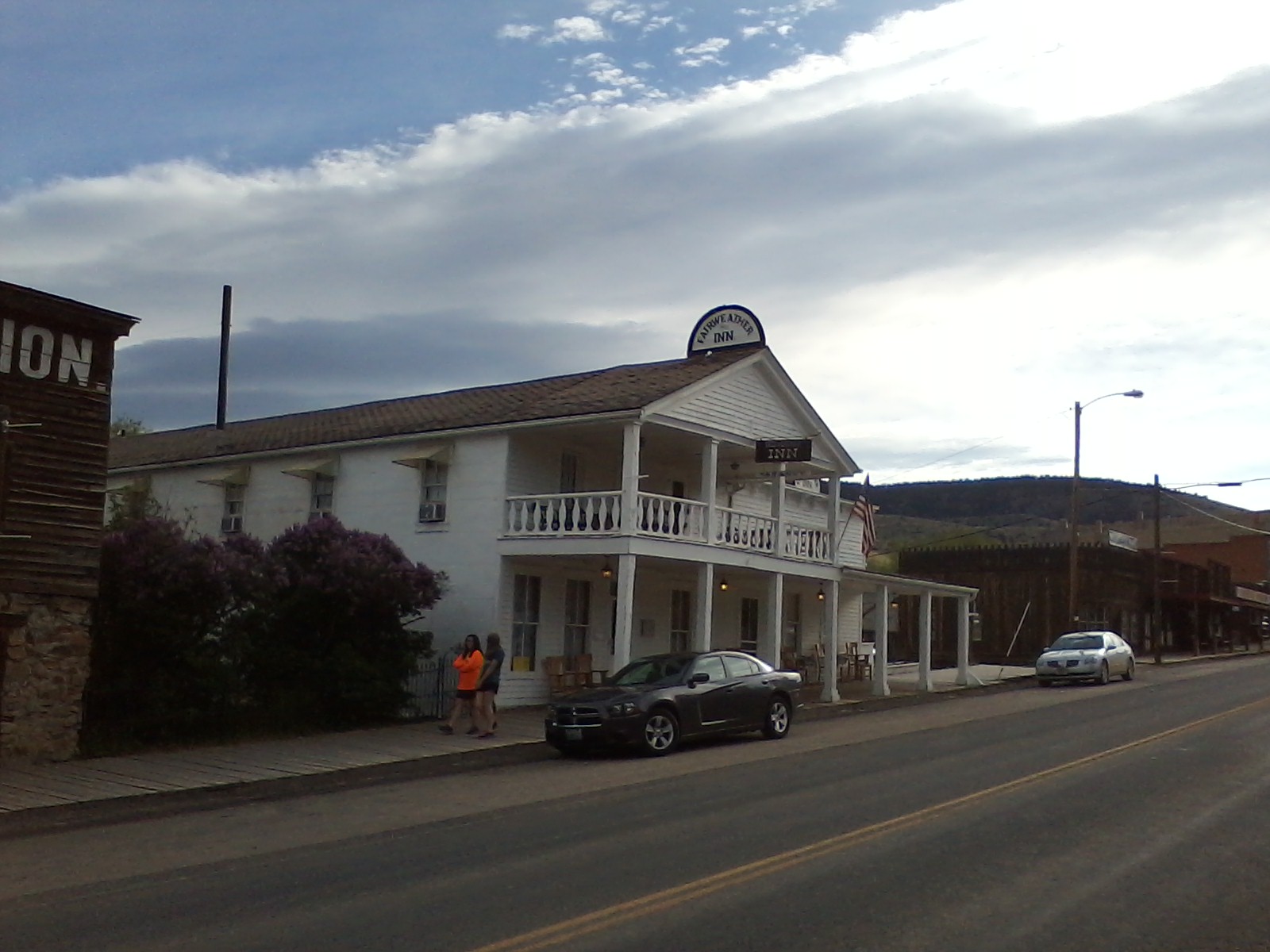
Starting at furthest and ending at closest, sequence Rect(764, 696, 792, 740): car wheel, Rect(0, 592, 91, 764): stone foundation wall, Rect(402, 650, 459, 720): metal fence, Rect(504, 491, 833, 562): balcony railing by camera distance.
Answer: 1. Rect(504, 491, 833, 562): balcony railing
2. Rect(402, 650, 459, 720): metal fence
3. Rect(764, 696, 792, 740): car wheel
4. Rect(0, 592, 91, 764): stone foundation wall

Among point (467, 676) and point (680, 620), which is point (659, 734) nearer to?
point (467, 676)

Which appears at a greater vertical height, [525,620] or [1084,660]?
[525,620]

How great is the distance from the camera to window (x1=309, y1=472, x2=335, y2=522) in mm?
28125

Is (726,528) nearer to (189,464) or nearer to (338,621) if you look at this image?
(338,621)

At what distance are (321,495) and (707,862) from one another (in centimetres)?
2007

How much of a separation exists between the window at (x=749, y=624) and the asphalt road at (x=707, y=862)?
15369mm

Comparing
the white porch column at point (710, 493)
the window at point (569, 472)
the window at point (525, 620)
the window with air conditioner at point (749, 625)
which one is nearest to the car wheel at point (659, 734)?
the white porch column at point (710, 493)

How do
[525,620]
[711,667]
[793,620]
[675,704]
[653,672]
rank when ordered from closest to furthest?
[675,704], [653,672], [711,667], [525,620], [793,620]

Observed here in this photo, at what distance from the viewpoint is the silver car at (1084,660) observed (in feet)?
111

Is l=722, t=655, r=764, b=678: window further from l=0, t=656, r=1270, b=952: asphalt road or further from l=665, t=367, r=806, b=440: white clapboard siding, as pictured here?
l=665, t=367, r=806, b=440: white clapboard siding

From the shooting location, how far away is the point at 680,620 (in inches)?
1187

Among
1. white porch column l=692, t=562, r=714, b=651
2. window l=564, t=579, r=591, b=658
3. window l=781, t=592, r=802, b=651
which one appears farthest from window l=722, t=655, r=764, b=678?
window l=781, t=592, r=802, b=651

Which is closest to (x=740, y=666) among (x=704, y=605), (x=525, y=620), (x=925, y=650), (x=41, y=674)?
(x=704, y=605)

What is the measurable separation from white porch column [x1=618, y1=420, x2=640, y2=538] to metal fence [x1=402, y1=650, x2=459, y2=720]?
13.1 feet
